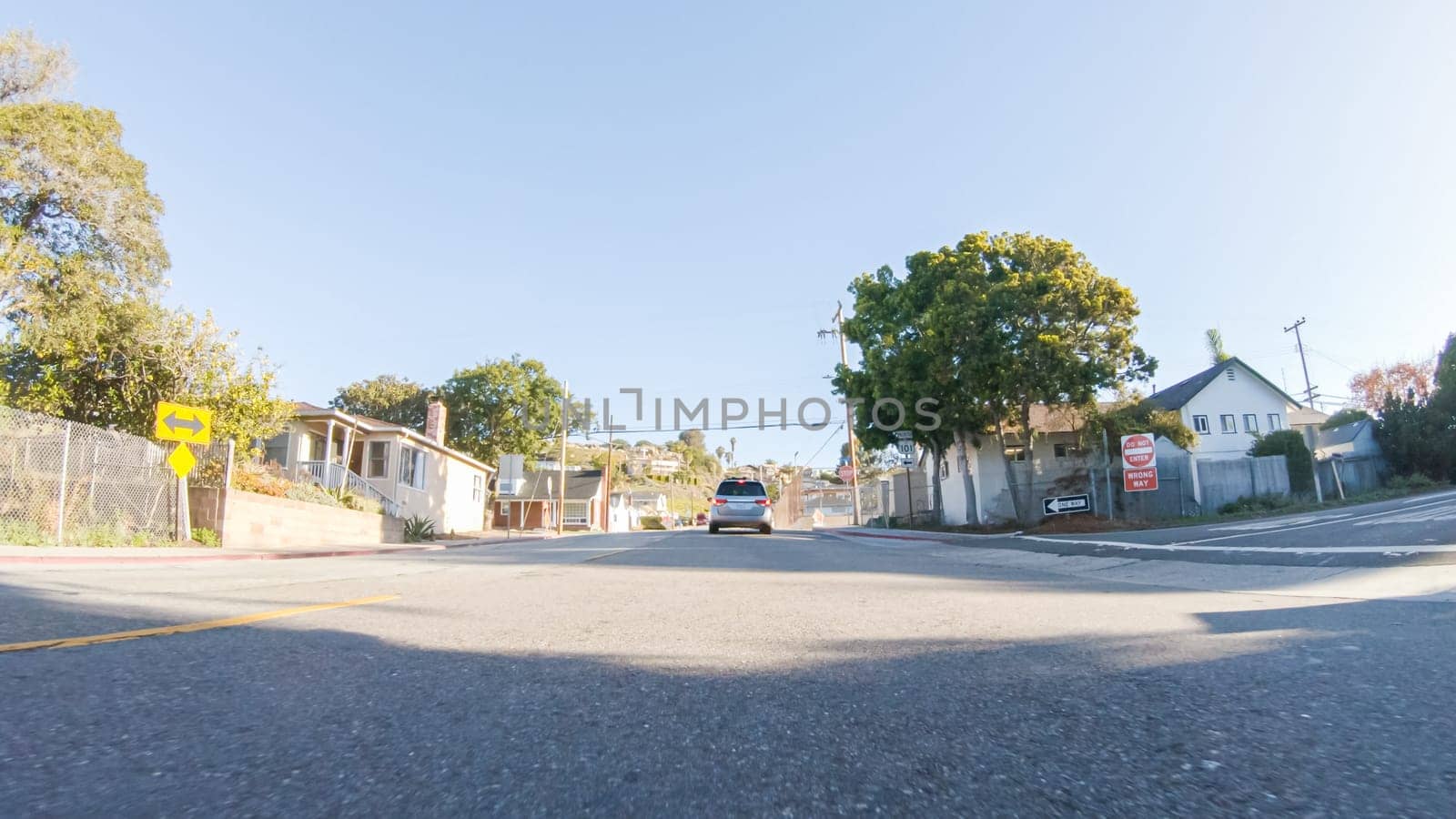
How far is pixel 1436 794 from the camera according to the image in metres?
1.83

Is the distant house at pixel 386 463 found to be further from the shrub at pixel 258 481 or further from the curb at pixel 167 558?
the curb at pixel 167 558

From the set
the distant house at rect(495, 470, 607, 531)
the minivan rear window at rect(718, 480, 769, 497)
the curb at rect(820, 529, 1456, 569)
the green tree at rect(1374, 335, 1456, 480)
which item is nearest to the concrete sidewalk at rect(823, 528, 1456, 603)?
the curb at rect(820, 529, 1456, 569)

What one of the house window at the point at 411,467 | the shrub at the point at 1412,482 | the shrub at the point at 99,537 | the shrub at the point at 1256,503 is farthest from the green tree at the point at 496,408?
the shrub at the point at 1412,482

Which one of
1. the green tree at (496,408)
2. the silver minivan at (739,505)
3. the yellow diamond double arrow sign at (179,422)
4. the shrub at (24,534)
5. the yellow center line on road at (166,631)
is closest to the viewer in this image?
the yellow center line on road at (166,631)

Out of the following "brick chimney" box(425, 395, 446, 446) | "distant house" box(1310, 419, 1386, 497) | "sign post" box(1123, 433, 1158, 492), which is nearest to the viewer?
"sign post" box(1123, 433, 1158, 492)

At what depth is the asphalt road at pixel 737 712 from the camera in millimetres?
1881

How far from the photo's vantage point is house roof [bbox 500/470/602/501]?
176 ft

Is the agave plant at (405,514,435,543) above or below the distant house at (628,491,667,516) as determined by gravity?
below

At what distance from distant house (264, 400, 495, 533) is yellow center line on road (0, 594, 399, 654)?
54.3ft

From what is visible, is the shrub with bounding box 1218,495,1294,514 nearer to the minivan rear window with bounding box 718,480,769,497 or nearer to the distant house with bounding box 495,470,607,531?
the minivan rear window with bounding box 718,480,769,497

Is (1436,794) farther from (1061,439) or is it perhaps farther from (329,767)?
(1061,439)

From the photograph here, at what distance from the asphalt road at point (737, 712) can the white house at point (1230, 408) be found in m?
34.4

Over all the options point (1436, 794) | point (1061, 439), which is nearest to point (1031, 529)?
point (1061, 439)

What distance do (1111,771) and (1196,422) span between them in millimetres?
38756
